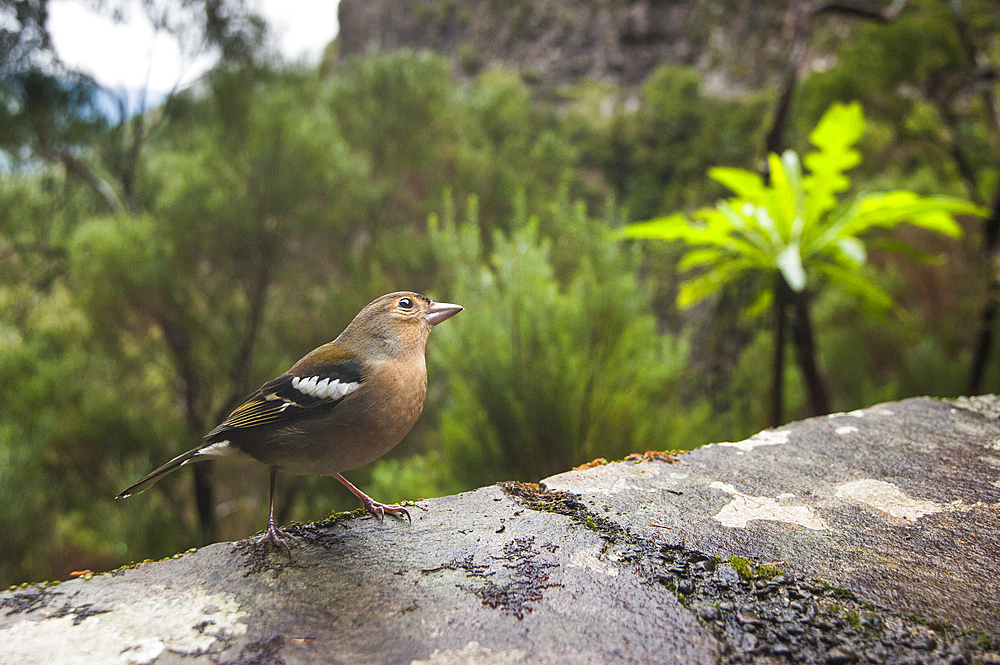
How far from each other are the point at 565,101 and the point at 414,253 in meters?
14.9

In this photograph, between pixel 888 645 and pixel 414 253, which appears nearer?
pixel 888 645

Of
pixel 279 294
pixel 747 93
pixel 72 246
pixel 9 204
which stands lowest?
pixel 279 294

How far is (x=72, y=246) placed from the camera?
425 cm

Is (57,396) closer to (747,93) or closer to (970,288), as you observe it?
(970,288)

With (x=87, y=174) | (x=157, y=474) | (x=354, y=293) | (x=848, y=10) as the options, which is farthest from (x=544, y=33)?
(x=157, y=474)

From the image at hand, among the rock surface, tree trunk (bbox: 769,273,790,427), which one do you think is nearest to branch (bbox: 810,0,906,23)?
tree trunk (bbox: 769,273,790,427)

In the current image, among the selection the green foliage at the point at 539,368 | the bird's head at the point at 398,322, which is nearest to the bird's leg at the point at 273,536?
the bird's head at the point at 398,322

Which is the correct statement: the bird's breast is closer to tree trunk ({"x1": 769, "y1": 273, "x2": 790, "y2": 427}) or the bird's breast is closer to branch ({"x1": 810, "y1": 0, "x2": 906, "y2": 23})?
tree trunk ({"x1": 769, "y1": 273, "x2": 790, "y2": 427})

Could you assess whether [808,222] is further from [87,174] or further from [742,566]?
[87,174]

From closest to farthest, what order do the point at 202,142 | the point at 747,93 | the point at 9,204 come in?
the point at 202,142 < the point at 9,204 < the point at 747,93

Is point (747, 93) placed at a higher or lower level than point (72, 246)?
higher

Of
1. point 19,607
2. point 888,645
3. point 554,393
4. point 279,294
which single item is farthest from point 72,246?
point 888,645

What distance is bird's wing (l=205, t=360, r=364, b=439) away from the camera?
1165mm

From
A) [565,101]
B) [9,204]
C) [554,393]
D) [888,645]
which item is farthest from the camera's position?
[565,101]
